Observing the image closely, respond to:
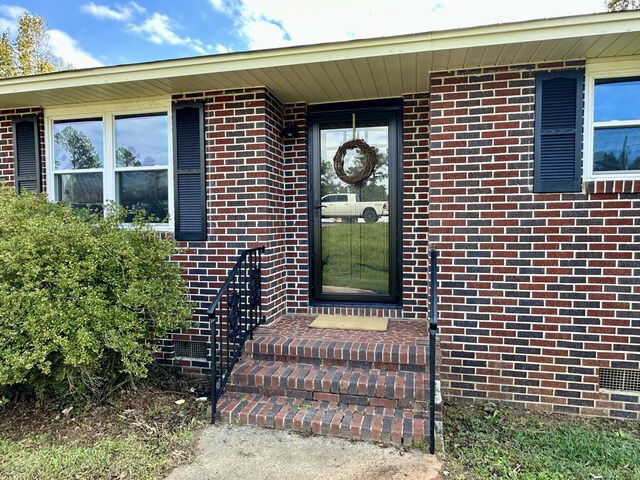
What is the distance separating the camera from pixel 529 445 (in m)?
2.80

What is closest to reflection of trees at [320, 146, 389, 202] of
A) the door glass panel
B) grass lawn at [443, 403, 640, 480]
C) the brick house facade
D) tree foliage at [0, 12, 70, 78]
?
the door glass panel

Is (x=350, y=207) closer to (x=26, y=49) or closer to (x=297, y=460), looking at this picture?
(x=297, y=460)

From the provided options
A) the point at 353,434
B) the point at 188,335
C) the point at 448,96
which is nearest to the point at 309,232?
the point at 188,335

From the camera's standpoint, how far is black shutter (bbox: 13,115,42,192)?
4426 millimetres

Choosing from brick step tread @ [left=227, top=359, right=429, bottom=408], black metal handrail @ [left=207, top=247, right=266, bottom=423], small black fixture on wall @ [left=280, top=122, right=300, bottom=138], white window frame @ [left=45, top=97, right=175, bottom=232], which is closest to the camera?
brick step tread @ [left=227, top=359, right=429, bottom=408]

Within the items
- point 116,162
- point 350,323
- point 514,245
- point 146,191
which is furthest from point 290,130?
point 514,245

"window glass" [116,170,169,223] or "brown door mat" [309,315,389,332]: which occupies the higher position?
"window glass" [116,170,169,223]

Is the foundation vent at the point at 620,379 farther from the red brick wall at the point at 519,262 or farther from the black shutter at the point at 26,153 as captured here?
the black shutter at the point at 26,153

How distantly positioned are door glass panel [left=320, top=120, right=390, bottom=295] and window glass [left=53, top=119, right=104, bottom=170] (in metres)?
2.37

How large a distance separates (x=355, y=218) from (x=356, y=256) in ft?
1.31

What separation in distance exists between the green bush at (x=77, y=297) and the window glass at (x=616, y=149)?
3.56m

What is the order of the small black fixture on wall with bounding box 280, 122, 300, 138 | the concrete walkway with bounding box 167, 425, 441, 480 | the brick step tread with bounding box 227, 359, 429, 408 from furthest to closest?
1. the small black fixture on wall with bounding box 280, 122, 300, 138
2. the brick step tread with bounding box 227, 359, 429, 408
3. the concrete walkway with bounding box 167, 425, 441, 480

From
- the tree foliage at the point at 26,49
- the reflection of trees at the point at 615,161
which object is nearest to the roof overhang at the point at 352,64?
the reflection of trees at the point at 615,161

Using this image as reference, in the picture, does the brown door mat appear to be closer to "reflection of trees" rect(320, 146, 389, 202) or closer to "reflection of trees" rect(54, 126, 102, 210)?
"reflection of trees" rect(320, 146, 389, 202)
